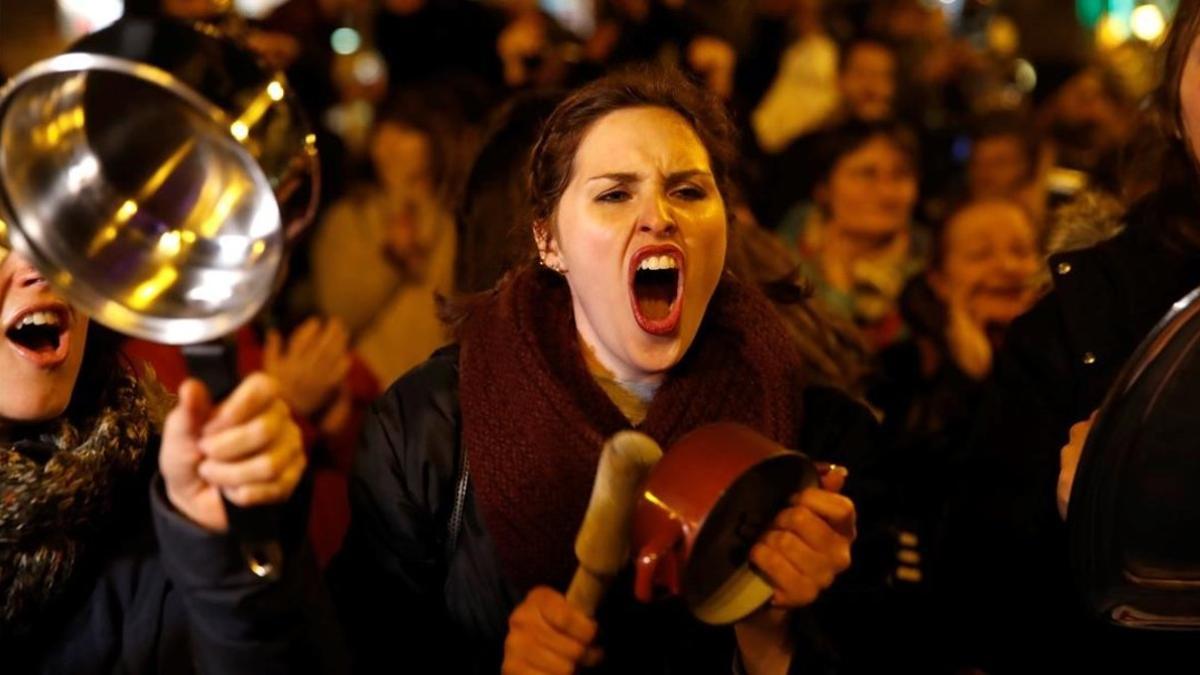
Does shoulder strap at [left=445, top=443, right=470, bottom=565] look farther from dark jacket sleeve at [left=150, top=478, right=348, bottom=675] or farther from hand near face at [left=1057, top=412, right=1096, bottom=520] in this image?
hand near face at [left=1057, top=412, right=1096, bottom=520]

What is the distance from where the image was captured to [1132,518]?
6.02 feet

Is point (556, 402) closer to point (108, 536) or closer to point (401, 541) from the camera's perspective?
point (401, 541)

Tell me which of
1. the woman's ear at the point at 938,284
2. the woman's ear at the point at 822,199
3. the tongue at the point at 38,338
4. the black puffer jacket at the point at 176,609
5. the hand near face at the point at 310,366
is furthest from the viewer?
the woman's ear at the point at 822,199

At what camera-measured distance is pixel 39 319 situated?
190 cm

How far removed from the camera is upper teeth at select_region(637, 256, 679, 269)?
213 centimetres

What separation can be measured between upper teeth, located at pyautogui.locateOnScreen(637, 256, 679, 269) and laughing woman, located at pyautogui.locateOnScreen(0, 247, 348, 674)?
67 cm

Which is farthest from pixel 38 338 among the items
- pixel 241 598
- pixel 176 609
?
pixel 241 598

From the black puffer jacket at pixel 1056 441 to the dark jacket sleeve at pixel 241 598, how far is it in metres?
1.22

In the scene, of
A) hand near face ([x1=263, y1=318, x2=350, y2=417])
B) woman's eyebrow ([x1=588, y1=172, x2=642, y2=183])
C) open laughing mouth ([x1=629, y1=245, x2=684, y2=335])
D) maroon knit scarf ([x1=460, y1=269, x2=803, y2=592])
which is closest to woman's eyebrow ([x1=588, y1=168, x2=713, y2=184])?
woman's eyebrow ([x1=588, y1=172, x2=642, y2=183])

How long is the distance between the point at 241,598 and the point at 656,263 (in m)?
0.79

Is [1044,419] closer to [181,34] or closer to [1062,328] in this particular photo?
[1062,328]

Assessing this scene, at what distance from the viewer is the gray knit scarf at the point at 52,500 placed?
73.5 inches

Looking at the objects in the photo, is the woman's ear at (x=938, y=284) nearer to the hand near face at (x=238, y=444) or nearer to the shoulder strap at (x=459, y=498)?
the shoulder strap at (x=459, y=498)

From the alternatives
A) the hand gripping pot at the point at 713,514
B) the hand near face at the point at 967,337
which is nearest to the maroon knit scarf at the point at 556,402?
the hand gripping pot at the point at 713,514
